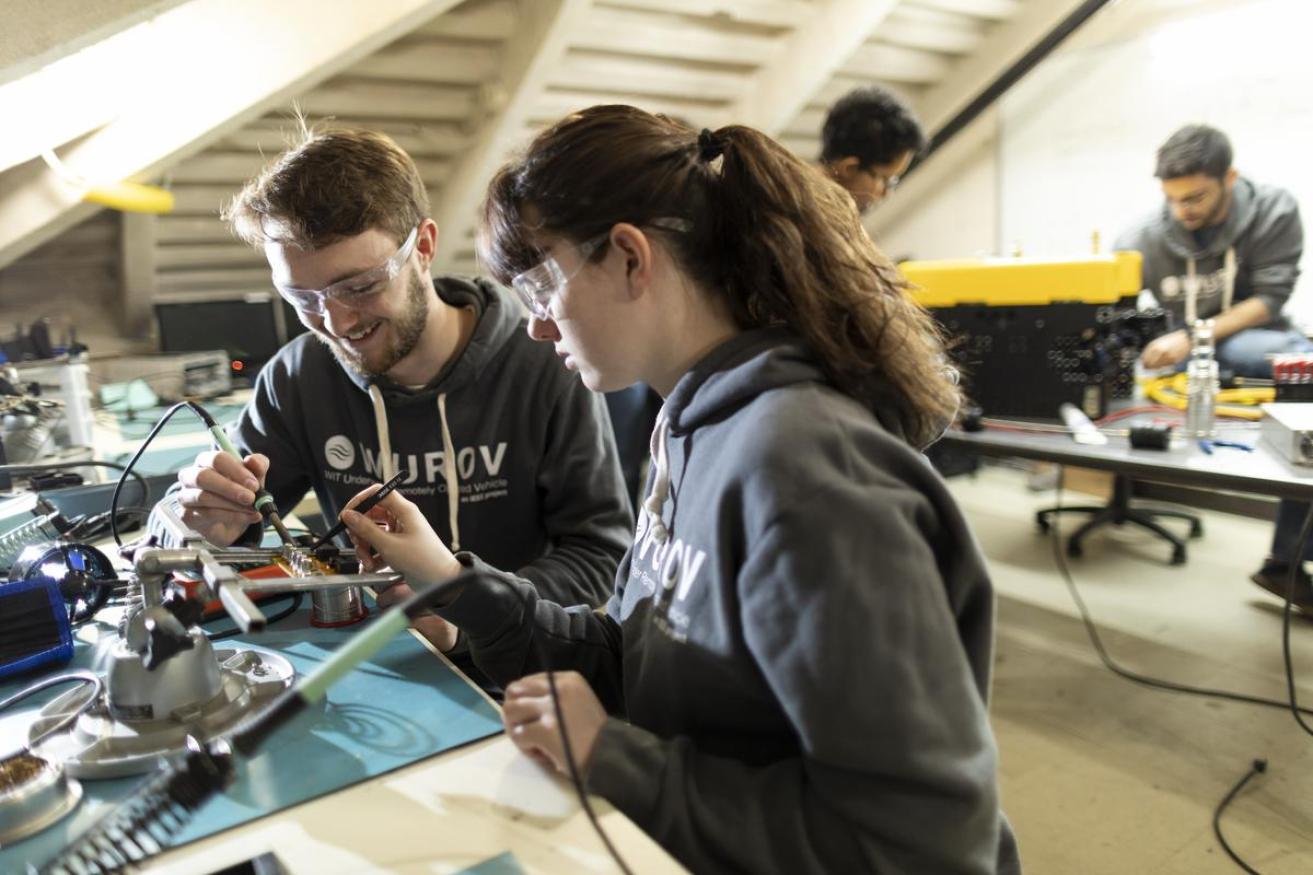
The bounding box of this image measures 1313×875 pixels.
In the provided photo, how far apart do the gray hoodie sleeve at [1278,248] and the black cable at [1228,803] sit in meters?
1.75

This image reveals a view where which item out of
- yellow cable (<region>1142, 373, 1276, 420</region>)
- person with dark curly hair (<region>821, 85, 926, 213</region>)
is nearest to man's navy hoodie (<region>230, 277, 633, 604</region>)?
person with dark curly hair (<region>821, 85, 926, 213</region>)

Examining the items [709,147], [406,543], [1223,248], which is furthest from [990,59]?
[406,543]

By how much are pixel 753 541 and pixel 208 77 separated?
2.88 metres

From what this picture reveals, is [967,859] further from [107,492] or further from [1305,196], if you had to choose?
[1305,196]

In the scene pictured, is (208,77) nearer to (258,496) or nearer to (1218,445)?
(258,496)

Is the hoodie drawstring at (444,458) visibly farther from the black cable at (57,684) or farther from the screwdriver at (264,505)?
the black cable at (57,684)

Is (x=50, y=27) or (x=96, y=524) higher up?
(x=50, y=27)

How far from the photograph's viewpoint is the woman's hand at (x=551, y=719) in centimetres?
79

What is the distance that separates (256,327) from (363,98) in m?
0.97

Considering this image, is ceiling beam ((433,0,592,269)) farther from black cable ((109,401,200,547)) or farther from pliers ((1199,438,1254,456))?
pliers ((1199,438,1254,456))

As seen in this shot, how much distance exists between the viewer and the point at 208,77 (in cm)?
285

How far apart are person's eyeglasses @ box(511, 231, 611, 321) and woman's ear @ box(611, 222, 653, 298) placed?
0.6 inches

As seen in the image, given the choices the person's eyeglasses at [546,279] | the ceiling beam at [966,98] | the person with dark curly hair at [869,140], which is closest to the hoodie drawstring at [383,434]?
the person's eyeglasses at [546,279]

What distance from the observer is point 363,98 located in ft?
11.2
